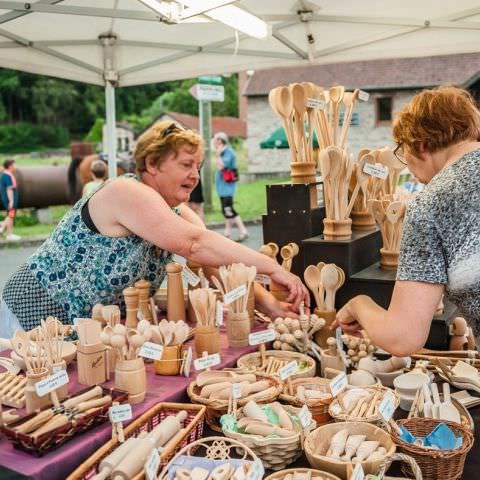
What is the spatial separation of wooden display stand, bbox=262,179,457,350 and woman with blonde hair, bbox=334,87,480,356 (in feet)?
2.25

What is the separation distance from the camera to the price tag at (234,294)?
5.58 ft

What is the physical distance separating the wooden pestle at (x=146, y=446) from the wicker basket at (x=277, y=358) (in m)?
0.37

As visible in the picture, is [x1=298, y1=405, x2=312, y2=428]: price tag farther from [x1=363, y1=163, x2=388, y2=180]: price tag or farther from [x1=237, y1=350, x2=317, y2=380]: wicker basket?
[x1=363, y1=163, x2=388, y2=180]: price tag

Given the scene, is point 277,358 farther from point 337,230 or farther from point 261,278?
point 337,230

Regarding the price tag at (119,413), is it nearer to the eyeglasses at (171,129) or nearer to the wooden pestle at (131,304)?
the wooden pestle at (131,304)

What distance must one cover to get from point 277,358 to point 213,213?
436 inches

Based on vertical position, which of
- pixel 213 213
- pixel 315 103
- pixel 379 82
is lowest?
pixel 213 213

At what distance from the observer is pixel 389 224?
7.02 feet

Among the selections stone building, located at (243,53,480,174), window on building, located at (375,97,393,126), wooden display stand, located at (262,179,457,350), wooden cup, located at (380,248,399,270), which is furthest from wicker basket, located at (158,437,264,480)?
window on building, located at (375,97,393,126)

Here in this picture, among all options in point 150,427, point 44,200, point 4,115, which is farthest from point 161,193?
point 4,115

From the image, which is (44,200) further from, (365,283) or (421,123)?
(421,123)

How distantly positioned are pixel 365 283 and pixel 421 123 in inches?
33.9

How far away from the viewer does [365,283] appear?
2.05 meters

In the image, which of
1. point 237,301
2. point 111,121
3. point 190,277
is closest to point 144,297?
point 190,277
